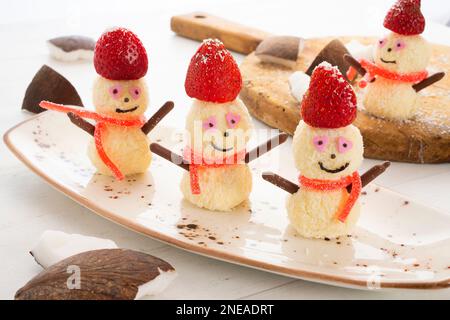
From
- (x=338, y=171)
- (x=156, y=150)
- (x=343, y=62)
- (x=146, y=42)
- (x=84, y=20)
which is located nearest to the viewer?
(x=338, y=171)

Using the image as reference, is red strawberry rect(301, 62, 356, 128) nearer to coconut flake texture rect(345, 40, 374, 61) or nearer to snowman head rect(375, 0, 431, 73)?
snowman head rect(375, 0, 431, 73)

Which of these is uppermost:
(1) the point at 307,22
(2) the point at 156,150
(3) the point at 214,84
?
(3) the point at 214,84

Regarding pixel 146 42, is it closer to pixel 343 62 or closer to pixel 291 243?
pixel 343 62

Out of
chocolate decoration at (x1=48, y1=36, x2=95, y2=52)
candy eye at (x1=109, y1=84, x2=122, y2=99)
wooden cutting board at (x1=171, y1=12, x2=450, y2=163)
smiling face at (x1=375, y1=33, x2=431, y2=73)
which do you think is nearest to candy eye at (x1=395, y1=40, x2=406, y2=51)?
smiling face at (x1=375, y1=33, x2=431, y2=73)

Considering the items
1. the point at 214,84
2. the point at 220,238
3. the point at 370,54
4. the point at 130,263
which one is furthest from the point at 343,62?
the point at 130,263

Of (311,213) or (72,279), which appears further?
(311,213)

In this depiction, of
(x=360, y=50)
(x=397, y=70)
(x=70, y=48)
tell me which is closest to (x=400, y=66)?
(x=397, y=70)

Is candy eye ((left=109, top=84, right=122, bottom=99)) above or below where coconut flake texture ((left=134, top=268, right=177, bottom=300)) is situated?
above
